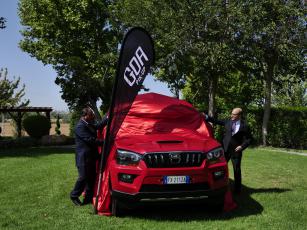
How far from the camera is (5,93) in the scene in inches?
1919

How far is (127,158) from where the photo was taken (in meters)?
6.70

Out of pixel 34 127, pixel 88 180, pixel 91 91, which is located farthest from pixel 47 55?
pixel 88 180

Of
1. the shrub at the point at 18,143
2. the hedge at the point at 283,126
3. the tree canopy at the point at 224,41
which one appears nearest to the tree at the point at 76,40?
the tree canopy at the point at 224,41

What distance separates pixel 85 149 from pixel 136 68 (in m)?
1.79

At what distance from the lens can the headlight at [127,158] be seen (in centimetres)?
661

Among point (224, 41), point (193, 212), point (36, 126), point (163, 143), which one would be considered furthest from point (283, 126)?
point (163, 143)

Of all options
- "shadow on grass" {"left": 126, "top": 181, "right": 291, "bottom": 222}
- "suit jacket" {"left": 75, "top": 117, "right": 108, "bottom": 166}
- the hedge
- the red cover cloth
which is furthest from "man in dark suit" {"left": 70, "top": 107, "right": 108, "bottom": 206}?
the hedge

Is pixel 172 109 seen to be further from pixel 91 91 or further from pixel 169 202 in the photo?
pixel 91 91

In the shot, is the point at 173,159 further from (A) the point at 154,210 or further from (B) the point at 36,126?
(B) the point at 36,126

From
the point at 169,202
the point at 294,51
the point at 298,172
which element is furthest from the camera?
the point at 294,51

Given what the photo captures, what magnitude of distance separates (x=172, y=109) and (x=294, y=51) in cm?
1409

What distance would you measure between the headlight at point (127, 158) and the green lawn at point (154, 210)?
0.86 meters

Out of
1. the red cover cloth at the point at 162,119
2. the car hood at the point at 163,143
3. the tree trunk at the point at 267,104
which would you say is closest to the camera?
the car hood at the point at 163,143

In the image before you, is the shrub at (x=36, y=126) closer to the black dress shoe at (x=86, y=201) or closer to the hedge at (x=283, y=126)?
the hedge at (x=283, y=126)
